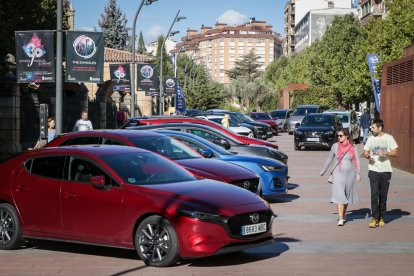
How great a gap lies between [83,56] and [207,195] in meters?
10.1

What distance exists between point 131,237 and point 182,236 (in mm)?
698

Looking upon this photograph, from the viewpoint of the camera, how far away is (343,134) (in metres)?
11.9

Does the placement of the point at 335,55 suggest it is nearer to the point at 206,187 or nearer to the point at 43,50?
the point at 43,50

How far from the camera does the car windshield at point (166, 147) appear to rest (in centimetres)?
1154

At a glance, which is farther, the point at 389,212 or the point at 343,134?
the point at 389,212

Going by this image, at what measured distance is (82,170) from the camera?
Result: 29.5ft

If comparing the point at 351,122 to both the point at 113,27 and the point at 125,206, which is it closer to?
the point at 125,206

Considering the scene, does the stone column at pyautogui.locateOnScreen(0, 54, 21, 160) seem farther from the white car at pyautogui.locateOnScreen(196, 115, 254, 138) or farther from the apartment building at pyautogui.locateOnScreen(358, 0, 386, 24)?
the apartment building at pyautogui.locateOnScreen(358, 0, 386, 24)

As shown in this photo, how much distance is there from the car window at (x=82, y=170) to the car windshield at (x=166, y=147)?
2.35 meters

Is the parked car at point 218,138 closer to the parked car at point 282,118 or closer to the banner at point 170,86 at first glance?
the banner at point 170,86

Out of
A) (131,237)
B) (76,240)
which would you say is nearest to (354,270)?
(131,237)

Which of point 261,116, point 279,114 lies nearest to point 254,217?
point 261,116

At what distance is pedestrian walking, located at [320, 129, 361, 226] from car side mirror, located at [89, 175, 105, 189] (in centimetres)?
437

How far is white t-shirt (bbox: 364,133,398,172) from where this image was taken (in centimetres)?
1182
